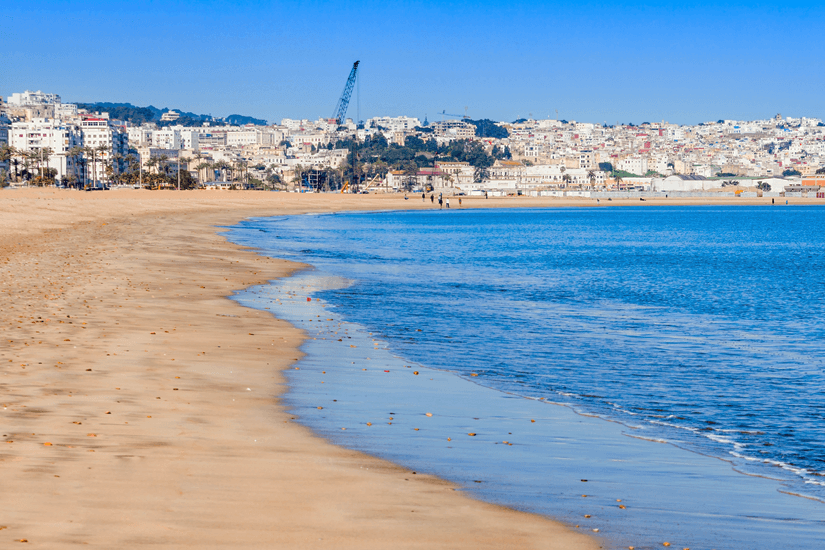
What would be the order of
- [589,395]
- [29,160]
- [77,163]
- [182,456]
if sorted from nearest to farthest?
[182,456] → [589,395] → [29,160] → [77,163]

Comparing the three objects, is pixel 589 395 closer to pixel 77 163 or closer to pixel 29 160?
pixel 29 160

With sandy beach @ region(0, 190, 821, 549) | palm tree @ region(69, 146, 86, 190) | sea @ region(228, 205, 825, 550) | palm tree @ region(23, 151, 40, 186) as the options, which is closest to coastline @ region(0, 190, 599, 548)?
sandy beach @ region(0, 190, 821, 549)

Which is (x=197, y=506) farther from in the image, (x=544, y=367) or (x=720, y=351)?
(x=720, y=351)

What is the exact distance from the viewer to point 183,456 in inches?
287

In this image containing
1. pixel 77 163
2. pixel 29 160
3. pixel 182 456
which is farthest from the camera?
pixel 77 163

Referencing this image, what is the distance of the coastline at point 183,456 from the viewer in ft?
18.7

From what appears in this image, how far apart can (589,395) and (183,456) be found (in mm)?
5938

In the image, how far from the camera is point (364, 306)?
1986 centimetres

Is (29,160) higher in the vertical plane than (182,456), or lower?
higher

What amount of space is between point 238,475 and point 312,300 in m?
13.7

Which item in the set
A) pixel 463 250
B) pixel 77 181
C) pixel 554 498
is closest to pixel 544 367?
pixel 554 498

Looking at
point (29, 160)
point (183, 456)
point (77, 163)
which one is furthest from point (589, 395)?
point (77, 163)

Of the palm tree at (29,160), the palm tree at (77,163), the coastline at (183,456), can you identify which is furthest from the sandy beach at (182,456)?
the palm tree at (77,163)

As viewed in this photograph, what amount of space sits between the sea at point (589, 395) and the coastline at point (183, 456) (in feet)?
1.71
